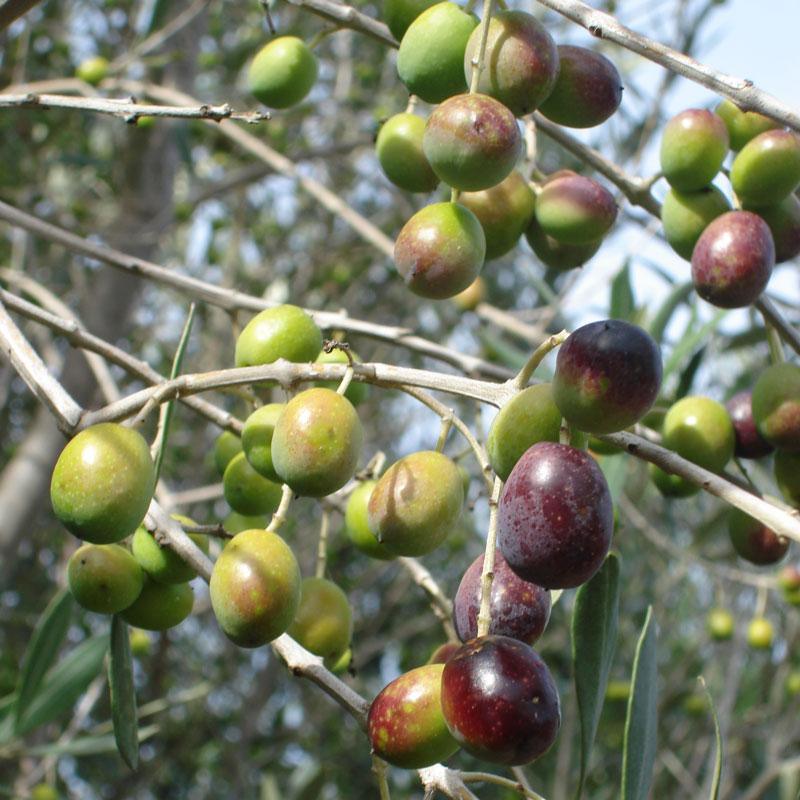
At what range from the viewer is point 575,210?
117cm

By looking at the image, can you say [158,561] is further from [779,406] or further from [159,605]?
[779,406]

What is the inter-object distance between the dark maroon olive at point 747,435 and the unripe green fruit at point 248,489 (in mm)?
596

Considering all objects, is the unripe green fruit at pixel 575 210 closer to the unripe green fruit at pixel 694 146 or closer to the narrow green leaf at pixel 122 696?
the unripe green fruit at pixel 694 146

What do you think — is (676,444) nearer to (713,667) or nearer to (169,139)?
(169,139)

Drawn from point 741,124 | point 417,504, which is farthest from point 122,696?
point 741,124

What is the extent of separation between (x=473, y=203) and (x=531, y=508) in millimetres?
547

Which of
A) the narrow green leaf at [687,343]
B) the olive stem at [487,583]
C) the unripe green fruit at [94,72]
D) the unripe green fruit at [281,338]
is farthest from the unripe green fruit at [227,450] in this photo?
the unripe green fruit at [94,72]

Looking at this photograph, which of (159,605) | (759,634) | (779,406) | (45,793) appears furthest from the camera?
(759,634)

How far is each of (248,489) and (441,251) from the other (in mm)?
346

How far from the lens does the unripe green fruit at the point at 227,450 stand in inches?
46.8

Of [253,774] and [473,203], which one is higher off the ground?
[473,203]

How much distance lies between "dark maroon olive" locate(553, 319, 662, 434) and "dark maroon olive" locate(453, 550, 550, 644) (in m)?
0.14

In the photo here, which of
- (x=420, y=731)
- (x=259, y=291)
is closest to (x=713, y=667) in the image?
(x=259, y=291)

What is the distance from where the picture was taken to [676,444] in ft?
4.04
